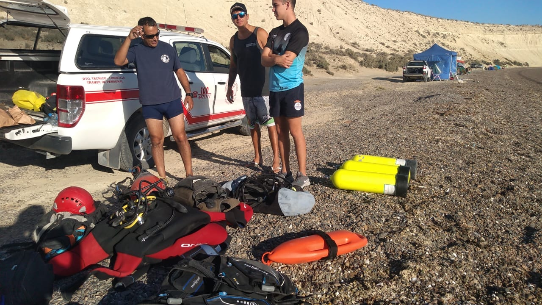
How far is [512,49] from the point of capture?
8569 centimetres

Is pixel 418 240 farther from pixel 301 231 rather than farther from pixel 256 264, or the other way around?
pixel 256 264

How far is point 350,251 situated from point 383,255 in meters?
0.26

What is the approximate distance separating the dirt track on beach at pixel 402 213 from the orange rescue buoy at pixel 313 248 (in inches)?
3.0

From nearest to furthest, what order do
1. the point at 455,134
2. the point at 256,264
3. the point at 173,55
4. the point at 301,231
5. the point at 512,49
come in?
the point at 256,264 → the point at 301,231 → the point at 173,55 → the point at 455,134 → the point at 512,49

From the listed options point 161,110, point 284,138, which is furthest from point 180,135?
point 284,138

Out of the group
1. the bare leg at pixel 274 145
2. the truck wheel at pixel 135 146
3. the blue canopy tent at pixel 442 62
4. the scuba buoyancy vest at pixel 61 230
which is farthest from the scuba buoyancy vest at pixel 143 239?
the blue canopy tent at pixel 442 62

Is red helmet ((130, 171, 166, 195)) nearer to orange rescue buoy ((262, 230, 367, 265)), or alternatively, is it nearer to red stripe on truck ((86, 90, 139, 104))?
orange rescue buoy ((262, 230, 367, 265))

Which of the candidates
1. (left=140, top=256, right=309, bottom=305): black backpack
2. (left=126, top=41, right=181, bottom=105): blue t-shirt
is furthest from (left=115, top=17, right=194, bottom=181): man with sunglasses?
(left=140, top=256, right=309, bottom=305): black backpack

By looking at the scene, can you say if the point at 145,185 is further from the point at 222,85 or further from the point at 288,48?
the point at 222,85

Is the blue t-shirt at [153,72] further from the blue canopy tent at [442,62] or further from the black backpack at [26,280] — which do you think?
the blue canopy tent at [442,62]

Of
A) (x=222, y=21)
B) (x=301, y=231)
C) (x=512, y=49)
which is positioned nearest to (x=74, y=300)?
(x=301, y=231)

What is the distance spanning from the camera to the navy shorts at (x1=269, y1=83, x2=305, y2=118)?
436 cm

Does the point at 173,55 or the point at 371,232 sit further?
the point at 173,55

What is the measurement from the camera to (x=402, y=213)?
12.7 ft
